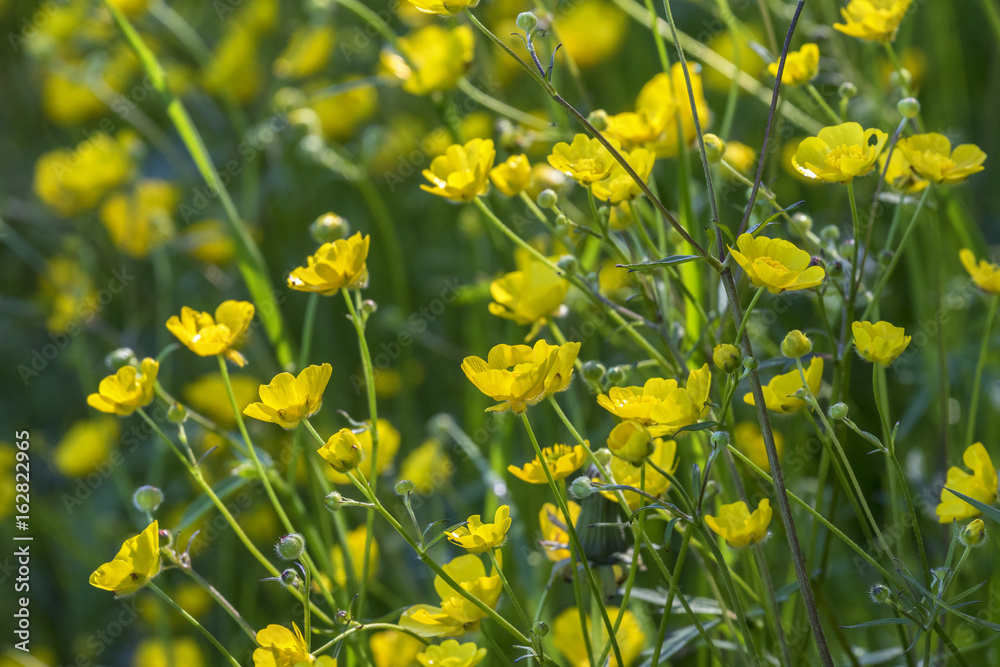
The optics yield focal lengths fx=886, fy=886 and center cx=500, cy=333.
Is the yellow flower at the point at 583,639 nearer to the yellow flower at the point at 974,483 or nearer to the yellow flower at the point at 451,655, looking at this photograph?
the yellow flower at the point at 451,655

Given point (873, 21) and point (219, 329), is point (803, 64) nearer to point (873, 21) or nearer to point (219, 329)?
point (873, 21)

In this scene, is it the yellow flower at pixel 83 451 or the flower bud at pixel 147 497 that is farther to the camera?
the yellow flower at pixel 83 451

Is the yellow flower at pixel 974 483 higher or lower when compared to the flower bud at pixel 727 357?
lower

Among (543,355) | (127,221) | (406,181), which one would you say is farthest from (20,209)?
(543,355)

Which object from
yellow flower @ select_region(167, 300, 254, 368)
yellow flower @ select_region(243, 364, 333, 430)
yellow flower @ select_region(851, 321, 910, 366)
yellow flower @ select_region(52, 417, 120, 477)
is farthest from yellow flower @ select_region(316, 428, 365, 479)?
yellow flower @ select_region(52, 417, 120, 477)

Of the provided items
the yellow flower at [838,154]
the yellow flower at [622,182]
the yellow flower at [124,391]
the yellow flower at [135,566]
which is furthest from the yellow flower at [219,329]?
the yellow flower at [838,154]

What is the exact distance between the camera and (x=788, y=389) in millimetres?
533

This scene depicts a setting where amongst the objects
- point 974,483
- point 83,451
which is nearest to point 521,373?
point 974,483

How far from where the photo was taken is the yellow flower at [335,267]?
54 cm

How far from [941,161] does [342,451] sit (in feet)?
1.33

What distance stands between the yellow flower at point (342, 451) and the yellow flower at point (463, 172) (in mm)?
179

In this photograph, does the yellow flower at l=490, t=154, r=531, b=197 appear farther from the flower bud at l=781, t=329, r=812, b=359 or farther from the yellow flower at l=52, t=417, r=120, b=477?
the yellow flower at l=52, t=417, r=120, b=477

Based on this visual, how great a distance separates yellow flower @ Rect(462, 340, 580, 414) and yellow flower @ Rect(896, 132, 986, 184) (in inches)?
9.9

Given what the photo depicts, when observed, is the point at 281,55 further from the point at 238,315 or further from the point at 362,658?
the point at 362,658
